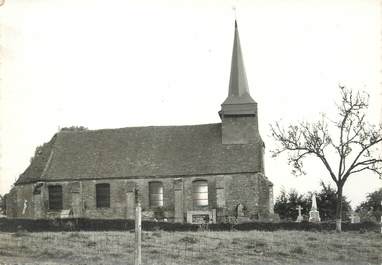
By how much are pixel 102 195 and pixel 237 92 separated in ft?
45.1

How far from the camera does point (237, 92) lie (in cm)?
4356

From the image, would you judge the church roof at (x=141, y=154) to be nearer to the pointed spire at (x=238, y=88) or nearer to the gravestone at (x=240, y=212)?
the gravestone at (x=240, y=212)

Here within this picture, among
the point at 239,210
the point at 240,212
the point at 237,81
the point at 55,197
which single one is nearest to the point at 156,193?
the point at 239,210

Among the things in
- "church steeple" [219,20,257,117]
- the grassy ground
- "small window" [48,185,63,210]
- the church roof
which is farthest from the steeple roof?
the grassy ground

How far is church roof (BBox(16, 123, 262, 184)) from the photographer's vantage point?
41.5 metres

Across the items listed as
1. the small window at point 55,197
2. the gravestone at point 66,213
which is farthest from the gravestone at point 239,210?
the small window at point 55,197

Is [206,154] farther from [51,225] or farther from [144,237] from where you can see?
[144,237]

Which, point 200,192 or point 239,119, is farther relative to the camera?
point 239,119

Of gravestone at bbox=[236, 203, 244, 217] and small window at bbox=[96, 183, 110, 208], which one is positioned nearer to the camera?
gravestone at bbox=[236, 203, 244, 217]

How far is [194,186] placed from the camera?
41.3 metres

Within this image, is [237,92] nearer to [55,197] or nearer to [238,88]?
[238,88]

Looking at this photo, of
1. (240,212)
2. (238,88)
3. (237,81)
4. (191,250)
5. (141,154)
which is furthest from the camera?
(237,81)

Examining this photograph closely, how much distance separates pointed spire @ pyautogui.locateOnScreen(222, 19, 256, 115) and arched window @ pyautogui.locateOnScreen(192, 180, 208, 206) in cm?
626

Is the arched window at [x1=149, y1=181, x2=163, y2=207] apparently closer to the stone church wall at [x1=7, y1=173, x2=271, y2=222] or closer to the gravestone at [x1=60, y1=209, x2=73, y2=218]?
the stone church wall at [x1=7, y1=173, x2=271, y2=222]
